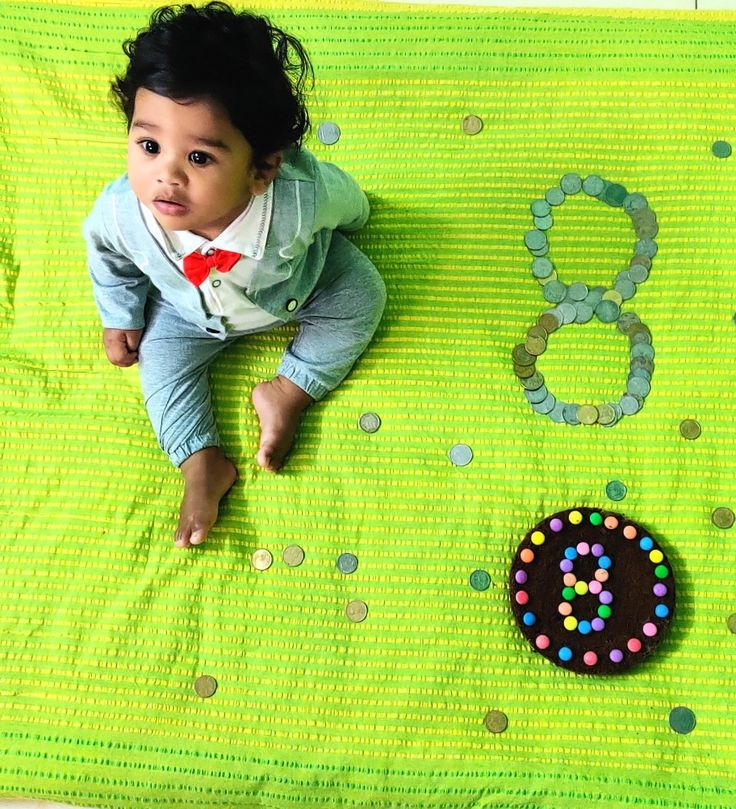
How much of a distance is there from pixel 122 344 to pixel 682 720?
0.73 metres

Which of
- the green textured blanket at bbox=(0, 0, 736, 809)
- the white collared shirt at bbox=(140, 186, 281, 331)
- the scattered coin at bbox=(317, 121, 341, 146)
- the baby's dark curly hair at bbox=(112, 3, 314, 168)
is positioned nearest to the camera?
the baby's dark curly hair at bbox=(112, 3, 314, 168)

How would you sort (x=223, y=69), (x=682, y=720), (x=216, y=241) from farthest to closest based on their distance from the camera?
(x=682, y=720)
(x=216, y=241)
(x=223, y=69)

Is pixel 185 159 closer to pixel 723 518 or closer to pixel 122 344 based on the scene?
pixel 122 344

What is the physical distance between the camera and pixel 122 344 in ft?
2.92

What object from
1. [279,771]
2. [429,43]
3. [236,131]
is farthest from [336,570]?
[429,43]

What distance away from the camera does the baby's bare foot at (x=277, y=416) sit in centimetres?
87

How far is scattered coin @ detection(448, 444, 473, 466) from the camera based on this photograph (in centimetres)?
89

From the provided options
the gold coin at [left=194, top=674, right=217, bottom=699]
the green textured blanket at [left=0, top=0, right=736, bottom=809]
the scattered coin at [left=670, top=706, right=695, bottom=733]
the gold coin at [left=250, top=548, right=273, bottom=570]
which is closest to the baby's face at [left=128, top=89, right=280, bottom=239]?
the green textured blanket at [left=0, top=0, right=736, bottom=809]

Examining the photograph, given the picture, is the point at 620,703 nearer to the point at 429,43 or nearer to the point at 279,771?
the point at 279,771

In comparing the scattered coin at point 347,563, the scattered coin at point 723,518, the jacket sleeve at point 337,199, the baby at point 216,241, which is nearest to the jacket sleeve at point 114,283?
the baby at point 216,241

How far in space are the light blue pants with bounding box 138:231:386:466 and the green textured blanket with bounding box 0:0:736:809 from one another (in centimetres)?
4

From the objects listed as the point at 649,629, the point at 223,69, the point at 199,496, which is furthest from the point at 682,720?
the point at 223,69

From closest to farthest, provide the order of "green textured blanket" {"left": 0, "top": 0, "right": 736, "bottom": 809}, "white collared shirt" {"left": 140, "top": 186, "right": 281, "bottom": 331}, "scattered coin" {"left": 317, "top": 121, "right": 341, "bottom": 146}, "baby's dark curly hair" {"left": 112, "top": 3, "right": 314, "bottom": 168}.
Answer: "baby's dark curly hair" {"left": 112, "top": 3, "right": 314, "bottom": 168}, "white collared shirt" {"left": 140, "top": 186, "right": 281, "bottom": 331}, "green textured blanket" {"left": 0, "top": 0, "right": 736, "bottom": 809}, "scattered coin" {"left": 317, "top": 121, "right": 341, "bottom": 146}

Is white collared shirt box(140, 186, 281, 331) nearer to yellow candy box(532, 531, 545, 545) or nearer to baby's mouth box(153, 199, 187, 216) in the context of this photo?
baby's mouth box(153, 199, 187, 216)
